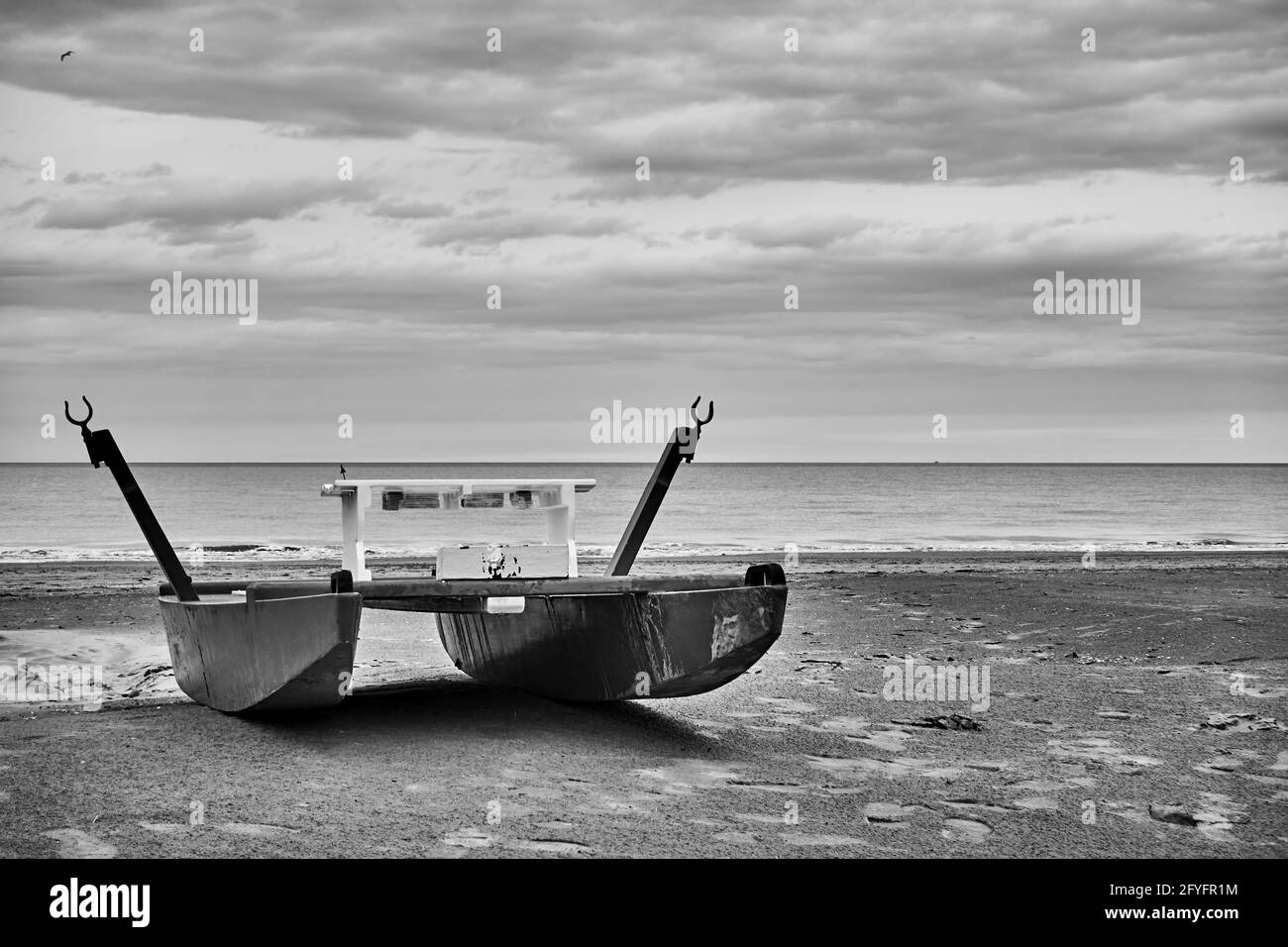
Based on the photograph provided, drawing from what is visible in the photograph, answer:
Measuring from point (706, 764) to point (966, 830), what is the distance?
55.8 inches

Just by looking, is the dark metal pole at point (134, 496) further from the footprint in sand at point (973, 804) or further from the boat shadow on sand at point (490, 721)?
the footprint in sand at point (973, 804)

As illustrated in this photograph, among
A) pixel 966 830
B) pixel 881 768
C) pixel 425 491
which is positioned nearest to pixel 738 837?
pixel 966 830

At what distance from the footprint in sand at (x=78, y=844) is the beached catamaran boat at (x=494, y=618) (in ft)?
4.65

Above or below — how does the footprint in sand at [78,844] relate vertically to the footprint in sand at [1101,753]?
above

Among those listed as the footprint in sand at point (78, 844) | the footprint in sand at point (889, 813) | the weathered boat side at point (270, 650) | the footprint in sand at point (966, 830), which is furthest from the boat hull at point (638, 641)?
the footprint in sand at point (78, 844)

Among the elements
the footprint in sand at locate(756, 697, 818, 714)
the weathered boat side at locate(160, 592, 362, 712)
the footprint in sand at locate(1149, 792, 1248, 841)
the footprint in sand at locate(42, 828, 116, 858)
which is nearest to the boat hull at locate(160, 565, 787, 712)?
the weathered boat side at locate(160, 592, 362, 712)

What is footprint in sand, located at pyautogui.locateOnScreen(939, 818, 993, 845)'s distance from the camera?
469cm

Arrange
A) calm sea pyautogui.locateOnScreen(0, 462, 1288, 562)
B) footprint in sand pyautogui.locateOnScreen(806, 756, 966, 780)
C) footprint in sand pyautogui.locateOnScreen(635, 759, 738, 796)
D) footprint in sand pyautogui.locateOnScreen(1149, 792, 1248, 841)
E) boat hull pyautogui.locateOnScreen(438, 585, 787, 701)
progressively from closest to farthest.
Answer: footprint in sand pyautogui.locateOnScreen(1149, 792, 1248, 841), footprint in sand pyautogui.locateOnScreen(635, 759, 738, 796), footprint in sand pyautogui.locateOnScreen(806, 756, 966, 780), boat hull pyautogui.locateOnScreen(438, 585, 787, 701), calm sea pyautogui.locateOnScreen(0, 462, 1288, 562)

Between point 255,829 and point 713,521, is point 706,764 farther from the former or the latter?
point 713,521

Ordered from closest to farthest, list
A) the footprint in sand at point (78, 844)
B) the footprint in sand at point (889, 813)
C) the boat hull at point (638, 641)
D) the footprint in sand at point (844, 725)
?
the footprint in sand at point (78, 844), the footprint in sand at point (889, 813), the boat hull at point (638, 641), the footprint in sand at point (844, 725)

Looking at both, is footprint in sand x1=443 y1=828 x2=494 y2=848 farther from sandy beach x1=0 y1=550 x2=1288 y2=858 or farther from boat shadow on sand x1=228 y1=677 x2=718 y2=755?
boat shadow on sand x1=228 y1=677 x2=718 y2=755

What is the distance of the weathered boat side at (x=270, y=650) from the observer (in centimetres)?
581

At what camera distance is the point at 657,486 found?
7520 mm

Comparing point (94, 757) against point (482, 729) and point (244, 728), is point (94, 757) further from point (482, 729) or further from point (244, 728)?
point (482, 729)
